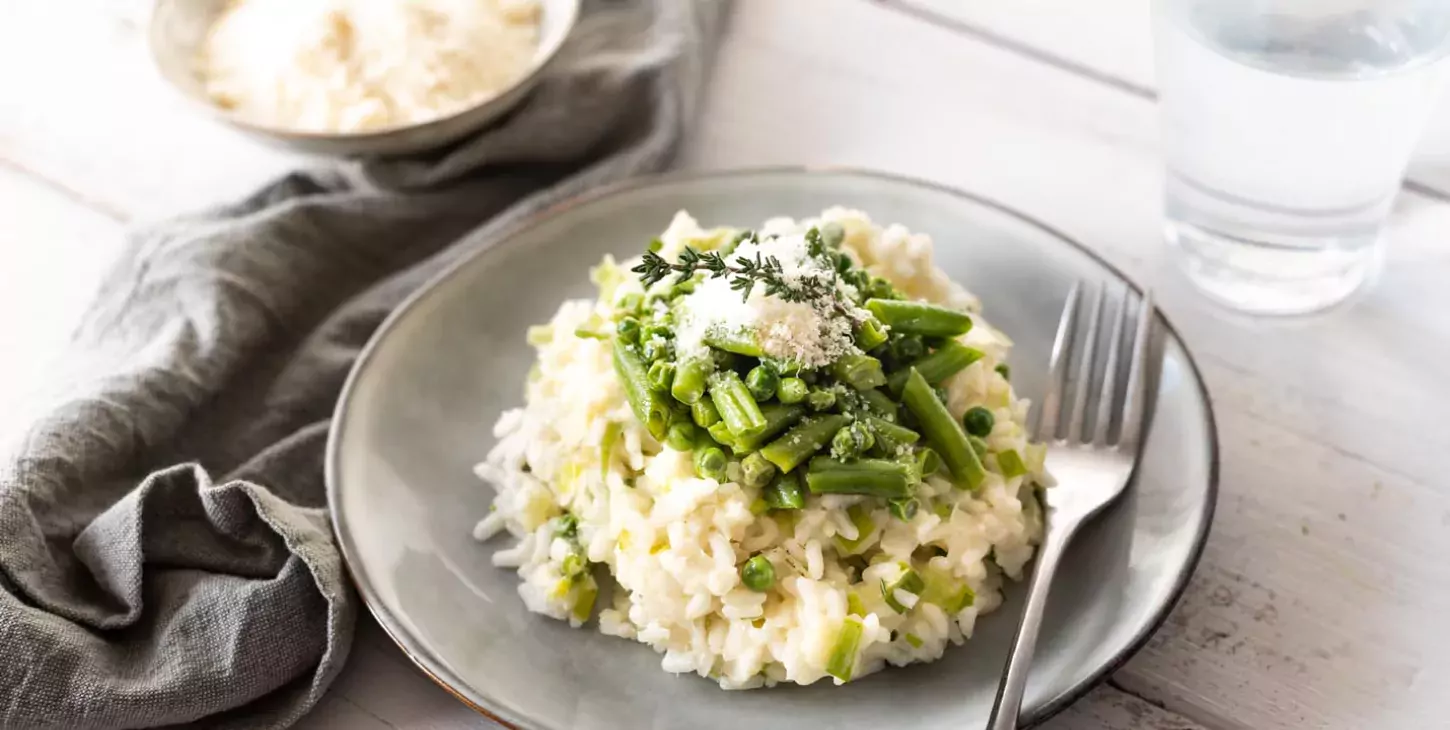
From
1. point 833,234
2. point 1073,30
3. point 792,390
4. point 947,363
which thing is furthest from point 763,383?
point 1073,30

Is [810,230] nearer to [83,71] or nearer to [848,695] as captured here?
[848,695]

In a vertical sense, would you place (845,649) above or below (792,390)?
below

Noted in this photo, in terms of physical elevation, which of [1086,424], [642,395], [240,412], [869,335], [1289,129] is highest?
[1289,129]

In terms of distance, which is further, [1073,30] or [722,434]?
[1073,30]

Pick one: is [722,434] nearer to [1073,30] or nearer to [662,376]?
[662,376]

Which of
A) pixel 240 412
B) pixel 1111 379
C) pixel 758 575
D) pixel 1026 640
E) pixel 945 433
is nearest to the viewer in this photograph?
pixel 1026 640

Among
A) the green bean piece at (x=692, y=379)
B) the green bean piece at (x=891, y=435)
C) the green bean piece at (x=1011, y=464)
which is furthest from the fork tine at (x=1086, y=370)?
the green bean piece at (x=692, y=379)

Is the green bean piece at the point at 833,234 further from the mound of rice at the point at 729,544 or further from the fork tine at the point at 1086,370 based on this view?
the fork tine at the point at 1086,370

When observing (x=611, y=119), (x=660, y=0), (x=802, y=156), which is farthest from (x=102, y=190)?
(x=802, y=156)
